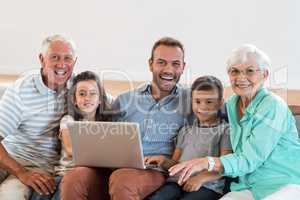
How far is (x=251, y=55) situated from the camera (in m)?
2.20

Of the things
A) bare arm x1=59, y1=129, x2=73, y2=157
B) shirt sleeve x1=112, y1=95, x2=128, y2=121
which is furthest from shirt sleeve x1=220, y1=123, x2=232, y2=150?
bare arm x1=59, y1=129, x2=73, y2=157

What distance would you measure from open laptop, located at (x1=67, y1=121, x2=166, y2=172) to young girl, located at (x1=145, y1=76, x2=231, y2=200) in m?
0.16

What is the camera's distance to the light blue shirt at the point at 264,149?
2.09 meters

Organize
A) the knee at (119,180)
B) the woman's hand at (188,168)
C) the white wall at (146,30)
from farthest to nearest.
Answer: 1. the white wall at (146,30)
2. the knee at (119,180)
3. the woman's hand at (188,168)

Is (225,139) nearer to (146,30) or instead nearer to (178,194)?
(178,194)

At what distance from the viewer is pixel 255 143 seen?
2088 mm

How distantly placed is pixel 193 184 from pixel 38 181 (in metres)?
0.73

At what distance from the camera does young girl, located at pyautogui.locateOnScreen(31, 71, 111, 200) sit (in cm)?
244

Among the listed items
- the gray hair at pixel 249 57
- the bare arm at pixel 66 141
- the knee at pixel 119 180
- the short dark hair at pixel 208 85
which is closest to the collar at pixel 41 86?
the bare arm at pixel 66 141

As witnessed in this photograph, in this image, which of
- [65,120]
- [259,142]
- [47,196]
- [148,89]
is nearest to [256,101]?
[259,142]

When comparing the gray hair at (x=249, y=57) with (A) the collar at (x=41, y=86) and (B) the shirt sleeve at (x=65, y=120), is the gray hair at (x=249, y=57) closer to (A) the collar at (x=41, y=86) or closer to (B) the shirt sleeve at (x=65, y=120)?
(B) the shirt sleeve at (x=65, y=120)

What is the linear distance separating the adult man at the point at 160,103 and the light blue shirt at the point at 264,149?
1.20 feet

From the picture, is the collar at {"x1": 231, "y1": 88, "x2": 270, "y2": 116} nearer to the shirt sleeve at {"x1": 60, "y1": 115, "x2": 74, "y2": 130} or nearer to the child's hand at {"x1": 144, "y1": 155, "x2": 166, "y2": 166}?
the child's hand at {"x1": 144, "y1": 155, "x2": 166, "y2": 166}

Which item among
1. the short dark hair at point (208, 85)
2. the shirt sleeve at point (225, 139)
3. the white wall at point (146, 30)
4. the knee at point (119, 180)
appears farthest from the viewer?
the white wall at point (146, 30)
